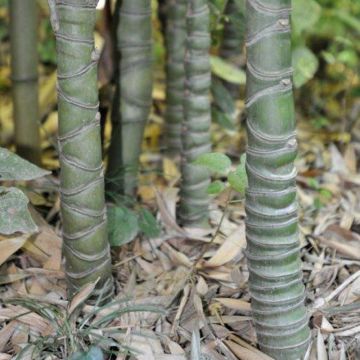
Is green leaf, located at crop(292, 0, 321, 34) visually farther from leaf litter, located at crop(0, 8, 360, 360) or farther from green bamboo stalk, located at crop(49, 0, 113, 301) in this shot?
green bamboo stalk, located at crop(49, 0, 113, 301)

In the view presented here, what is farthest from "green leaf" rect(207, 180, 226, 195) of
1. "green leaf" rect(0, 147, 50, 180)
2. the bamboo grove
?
"green leaf" rect(0, 147, 50, 180)

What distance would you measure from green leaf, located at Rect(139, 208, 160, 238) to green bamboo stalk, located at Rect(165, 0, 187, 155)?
344 mm

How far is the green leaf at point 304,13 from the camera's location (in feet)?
4.20

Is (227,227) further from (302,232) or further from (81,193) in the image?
(81,193)

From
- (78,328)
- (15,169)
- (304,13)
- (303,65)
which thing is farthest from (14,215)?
(303,65)

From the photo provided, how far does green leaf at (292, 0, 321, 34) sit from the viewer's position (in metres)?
1.28

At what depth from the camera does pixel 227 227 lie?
4.47 ft

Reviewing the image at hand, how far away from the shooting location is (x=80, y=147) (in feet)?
3.29

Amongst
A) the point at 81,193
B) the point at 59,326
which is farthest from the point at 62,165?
the point at 59,326

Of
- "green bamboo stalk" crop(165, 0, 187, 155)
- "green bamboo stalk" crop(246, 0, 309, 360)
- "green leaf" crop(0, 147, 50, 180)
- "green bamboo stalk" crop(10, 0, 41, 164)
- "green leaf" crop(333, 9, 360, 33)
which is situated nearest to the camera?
"green bamboo stalk" crop(246, 0, 309, 360)

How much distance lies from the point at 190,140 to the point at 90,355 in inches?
19.4

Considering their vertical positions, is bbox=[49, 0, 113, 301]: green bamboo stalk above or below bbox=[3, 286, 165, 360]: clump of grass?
above

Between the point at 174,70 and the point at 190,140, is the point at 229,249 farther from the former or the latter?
the point at 174,70

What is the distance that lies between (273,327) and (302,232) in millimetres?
371
